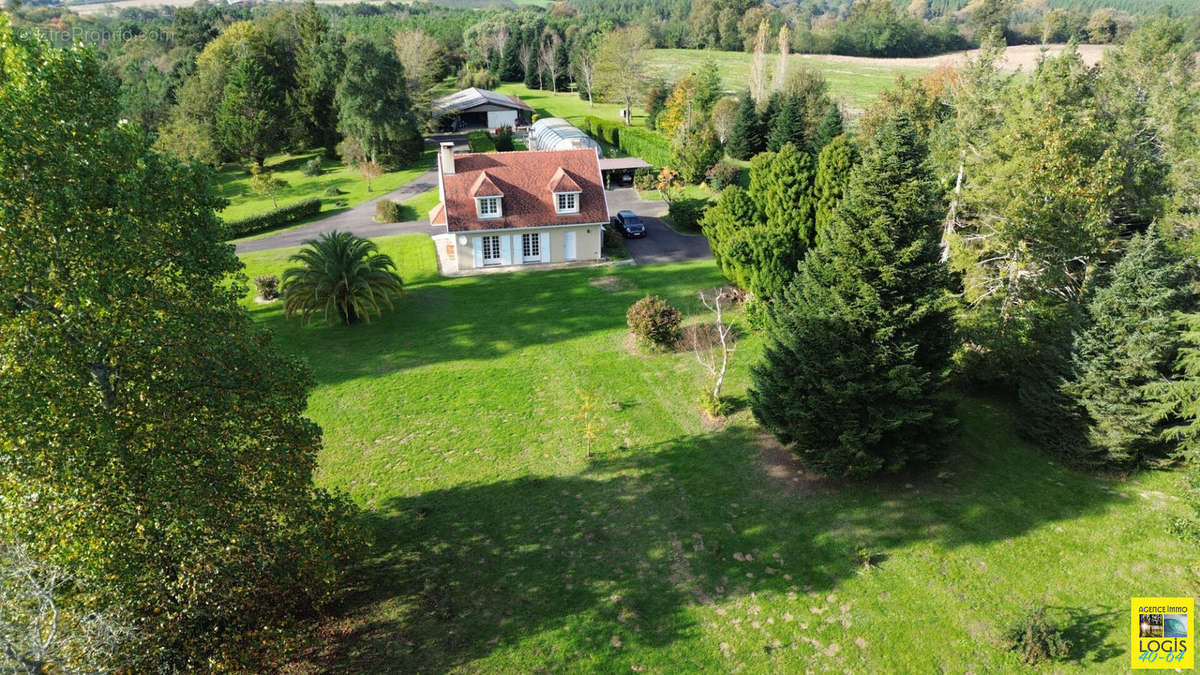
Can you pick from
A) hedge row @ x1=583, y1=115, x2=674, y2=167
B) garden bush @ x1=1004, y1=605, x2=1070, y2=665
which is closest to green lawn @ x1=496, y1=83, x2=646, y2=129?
hedge row @ x1=583, y1=115, x2=674, y2=167

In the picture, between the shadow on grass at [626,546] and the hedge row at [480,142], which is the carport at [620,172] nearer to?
the hedge row at [480,142]

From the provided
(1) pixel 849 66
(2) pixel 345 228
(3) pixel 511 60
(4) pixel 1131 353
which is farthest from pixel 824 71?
(4) pixel 1131 353

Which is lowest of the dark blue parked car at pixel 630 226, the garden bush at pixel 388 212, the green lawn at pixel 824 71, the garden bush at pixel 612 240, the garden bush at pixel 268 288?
the garden bush at pixel 268 288

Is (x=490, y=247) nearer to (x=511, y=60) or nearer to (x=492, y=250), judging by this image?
(x=492, y=250)

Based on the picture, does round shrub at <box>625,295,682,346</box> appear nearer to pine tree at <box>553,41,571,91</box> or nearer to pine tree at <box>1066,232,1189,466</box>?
pine tree at <box>1066,232,1189,466</box>

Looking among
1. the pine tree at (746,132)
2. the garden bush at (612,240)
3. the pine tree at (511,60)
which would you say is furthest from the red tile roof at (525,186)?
the pine tree at (511,60)

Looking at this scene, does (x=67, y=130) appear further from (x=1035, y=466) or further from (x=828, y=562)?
(x=1035, y=466)

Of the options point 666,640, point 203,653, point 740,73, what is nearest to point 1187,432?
point 666,640
